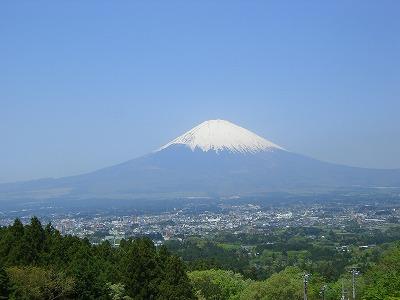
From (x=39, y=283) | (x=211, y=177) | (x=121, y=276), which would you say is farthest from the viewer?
(x=211, y=177)

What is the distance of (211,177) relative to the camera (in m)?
180

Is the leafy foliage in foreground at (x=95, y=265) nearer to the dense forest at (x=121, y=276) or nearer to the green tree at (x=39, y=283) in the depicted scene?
the dense forest at (x=121, y=276)

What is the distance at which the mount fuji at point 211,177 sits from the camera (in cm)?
16688

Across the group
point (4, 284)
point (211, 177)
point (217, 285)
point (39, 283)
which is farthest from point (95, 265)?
point (211, 177)

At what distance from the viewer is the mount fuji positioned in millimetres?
166875

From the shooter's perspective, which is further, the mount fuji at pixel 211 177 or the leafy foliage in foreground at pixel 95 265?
the mount fuji at pixel 211 177

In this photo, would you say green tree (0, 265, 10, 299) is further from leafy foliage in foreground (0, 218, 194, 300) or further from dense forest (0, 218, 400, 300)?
leafy foliage in foreground (0, 218, 194, 300)

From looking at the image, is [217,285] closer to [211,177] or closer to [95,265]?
[95,265]

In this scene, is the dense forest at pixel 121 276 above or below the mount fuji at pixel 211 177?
below

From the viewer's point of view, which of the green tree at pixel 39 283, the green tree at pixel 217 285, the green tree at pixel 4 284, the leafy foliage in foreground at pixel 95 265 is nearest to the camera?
the green tree at pixel 4 284

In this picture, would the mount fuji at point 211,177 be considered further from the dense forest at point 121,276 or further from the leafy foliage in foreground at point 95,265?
the leafy foliage in foreground at point 95,265

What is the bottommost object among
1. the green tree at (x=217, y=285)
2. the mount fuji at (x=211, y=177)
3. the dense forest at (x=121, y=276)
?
the green tree at (x=217, y=285)

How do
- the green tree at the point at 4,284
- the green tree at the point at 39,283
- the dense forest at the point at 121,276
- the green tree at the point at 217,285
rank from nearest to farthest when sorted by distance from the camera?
the green tree at the point at 4,284 < the green tree at the point at 39,283 < the dense forest at the point at 121,276 < the green tree at the point at 217,285

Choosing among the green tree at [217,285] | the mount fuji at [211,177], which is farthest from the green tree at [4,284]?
the mount fuji at [211,177]
